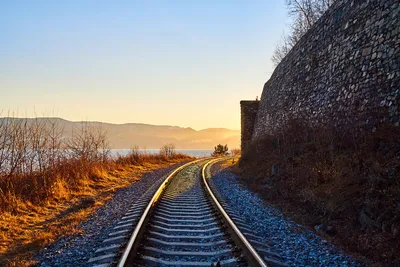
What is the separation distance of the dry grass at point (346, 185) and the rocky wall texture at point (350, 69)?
644mm

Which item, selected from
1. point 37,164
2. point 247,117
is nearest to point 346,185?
point 37,164

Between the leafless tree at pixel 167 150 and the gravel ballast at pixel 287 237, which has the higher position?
the leafless tree at pixel 167 150

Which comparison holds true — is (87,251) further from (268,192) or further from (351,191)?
(268,192)

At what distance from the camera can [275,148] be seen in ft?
45.8

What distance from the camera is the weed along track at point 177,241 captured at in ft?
14.6

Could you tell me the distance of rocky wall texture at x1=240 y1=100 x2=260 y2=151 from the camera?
26641mm

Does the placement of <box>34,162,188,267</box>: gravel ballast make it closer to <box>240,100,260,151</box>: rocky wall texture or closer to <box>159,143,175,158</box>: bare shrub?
<box>240,100,260,151</box>: rocky wall texture

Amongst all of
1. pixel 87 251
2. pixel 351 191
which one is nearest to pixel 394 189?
pixel 351 191

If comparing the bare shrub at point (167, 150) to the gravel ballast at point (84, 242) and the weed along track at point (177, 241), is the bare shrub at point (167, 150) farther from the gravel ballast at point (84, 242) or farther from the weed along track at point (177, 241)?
the weed along track at point (177, 241)

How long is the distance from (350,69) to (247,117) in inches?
664

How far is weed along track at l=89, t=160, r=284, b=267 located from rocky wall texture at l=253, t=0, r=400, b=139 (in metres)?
4.89

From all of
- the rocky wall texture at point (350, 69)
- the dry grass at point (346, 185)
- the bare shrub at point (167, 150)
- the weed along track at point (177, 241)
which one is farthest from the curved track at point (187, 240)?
the bare shrub at point (167, 150)

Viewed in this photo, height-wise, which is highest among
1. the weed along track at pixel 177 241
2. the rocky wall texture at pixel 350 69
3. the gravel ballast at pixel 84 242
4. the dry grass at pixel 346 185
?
the rocky wall texture at pixel 350 69

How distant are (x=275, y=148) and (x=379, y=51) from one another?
6.25 metres
